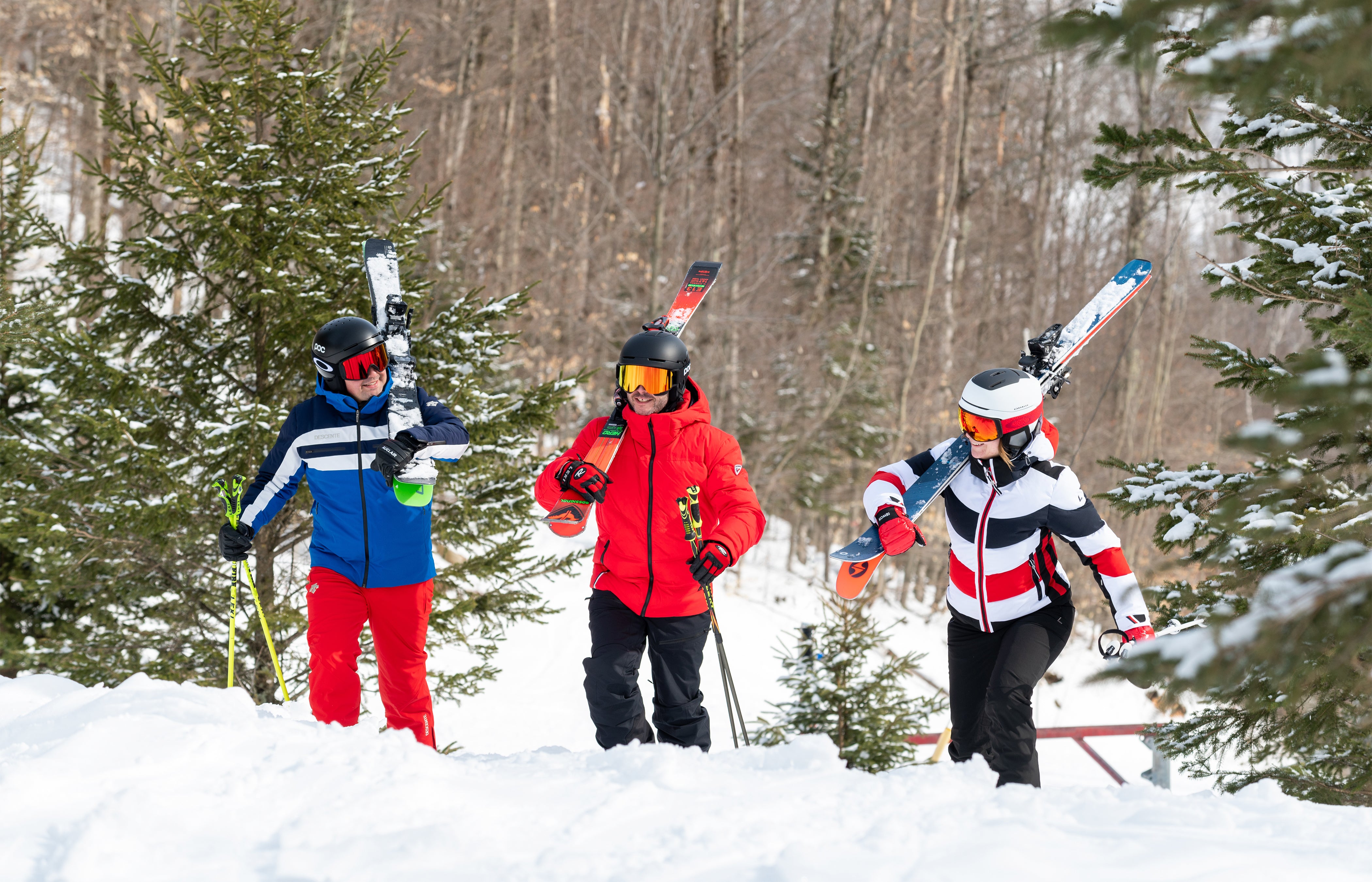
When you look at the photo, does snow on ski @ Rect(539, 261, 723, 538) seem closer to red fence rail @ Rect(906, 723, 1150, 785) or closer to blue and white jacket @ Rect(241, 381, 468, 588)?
blue and white jacket @ Rect(241, 381, 468, 588)

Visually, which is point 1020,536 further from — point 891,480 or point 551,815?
point 551,815

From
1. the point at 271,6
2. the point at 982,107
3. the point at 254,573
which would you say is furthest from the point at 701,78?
the point at 254,573

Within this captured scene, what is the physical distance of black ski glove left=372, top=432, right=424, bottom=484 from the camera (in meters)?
4.13

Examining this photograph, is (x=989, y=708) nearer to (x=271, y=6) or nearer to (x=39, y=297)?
(x=271, y=6)

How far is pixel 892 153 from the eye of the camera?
2116 cm

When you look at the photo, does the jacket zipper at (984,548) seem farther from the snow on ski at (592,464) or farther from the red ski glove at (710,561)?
the snow on ski at (592,464)

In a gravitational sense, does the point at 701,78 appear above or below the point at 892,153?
above

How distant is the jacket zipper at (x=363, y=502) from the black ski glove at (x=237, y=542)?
0.61 meters

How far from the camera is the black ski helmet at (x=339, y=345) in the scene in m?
4.35

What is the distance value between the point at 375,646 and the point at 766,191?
23.8 meters

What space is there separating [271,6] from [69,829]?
547 centimetres

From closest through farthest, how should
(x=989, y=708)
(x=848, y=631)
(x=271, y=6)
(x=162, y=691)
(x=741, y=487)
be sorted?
(x=162, y=691) < (x=989, y=708) < (x=741, y=487) < (x=271, y=6) < (x=848, y=631)

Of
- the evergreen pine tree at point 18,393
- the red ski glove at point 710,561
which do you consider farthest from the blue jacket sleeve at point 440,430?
the evergreen pine tree at point 18,393

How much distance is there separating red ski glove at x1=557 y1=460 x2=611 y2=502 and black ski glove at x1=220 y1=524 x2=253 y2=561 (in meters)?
1.67
